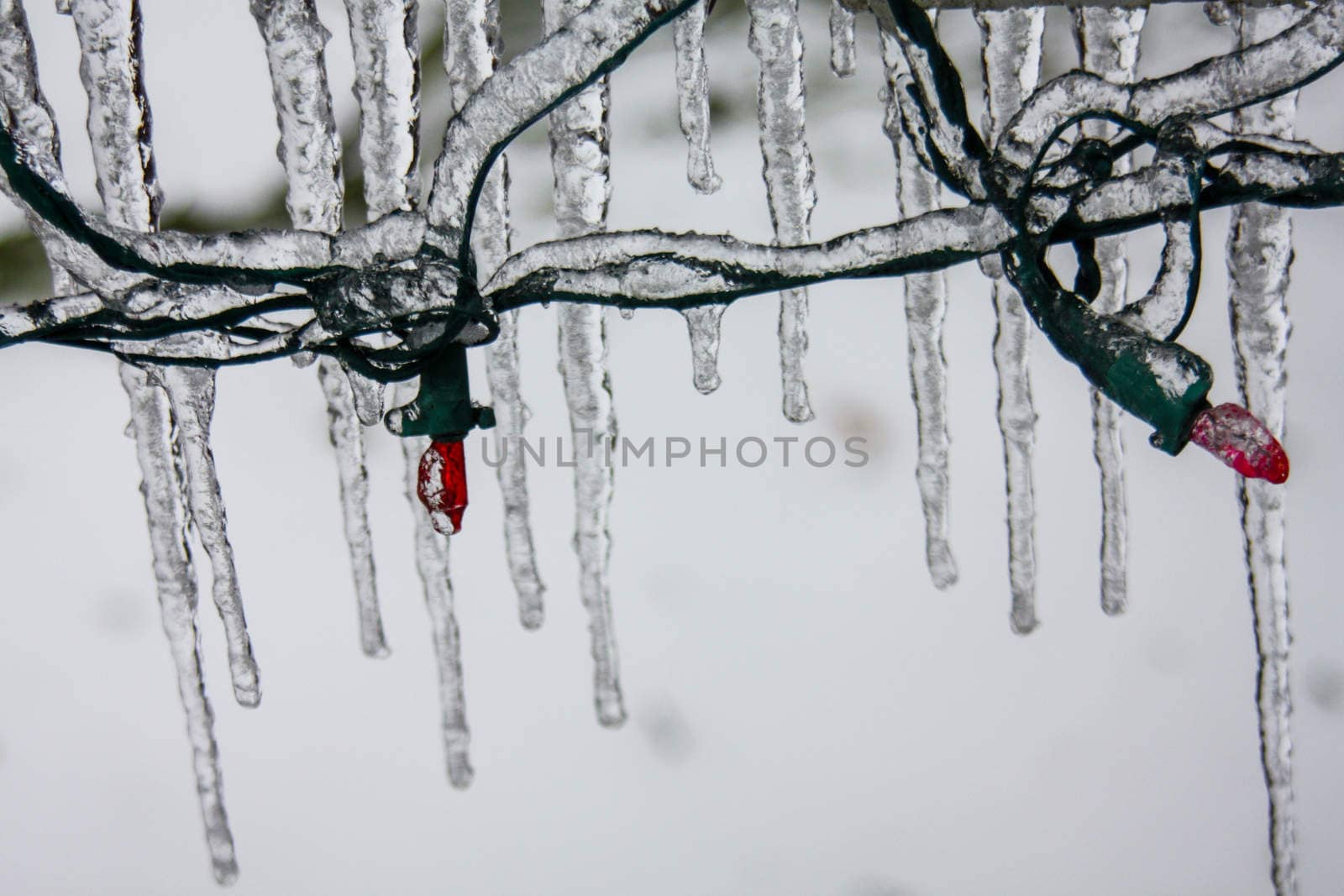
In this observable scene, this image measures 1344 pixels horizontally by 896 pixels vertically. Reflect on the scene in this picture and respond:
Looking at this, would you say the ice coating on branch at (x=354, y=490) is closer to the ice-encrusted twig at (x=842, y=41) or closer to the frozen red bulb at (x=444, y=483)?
the frozen red bulb at (x=444, y=483)

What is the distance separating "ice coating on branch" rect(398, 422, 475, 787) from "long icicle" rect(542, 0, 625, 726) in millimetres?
233

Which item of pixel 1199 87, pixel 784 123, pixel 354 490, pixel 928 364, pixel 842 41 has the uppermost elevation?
pixel 842 41

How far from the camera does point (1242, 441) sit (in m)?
0.60

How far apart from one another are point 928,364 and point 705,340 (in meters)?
0.65

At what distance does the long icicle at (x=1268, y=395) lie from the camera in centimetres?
114

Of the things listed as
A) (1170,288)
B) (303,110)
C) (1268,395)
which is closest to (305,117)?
(303,110)

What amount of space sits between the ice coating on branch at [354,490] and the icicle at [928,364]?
2.90ft

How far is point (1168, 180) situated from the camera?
2.17 feet

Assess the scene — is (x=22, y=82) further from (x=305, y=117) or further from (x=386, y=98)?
(x=386, y=98)

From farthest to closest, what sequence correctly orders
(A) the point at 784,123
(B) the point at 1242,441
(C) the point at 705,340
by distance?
(A) the point at 784,123, (C) the point at 705,340, (B) the point at 1242,441

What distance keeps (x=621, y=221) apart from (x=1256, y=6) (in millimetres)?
980

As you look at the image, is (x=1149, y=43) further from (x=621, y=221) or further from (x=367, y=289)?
(x=367, y=289)

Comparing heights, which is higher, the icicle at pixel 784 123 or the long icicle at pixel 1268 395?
the icicle at pixel 784 123

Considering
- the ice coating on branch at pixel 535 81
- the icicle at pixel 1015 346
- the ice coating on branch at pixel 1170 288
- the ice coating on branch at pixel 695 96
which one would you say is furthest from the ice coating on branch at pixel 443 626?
the ice coating on branch at pixel 1170 288
